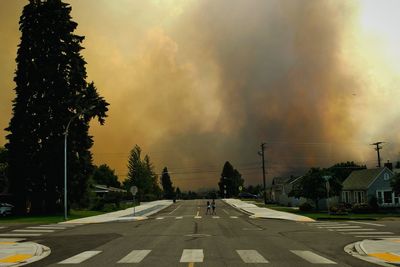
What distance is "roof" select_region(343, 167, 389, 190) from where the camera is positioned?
7190 cm

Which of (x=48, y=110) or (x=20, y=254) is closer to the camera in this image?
(x=20, y=254)

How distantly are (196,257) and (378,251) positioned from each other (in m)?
6.92

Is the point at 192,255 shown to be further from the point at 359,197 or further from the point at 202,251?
the point at 359,197

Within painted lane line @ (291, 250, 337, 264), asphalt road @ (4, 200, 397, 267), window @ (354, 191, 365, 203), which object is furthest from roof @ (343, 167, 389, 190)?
painted lane line @ (291, 250, 337, 264)

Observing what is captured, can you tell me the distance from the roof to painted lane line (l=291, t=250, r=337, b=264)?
56168mm

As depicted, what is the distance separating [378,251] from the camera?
18609 millimetres

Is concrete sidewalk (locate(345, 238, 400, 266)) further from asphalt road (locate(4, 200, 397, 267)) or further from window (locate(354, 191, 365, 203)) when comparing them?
window (locate(354, 191, 365, 203))

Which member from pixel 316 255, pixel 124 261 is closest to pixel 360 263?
pixel 316 255

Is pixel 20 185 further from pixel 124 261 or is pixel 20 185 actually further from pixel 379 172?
pixel 379 172

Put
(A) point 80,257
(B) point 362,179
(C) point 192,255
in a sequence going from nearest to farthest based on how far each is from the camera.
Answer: (C) point 192,255 < (A) point 80,257 < (B) point 362,179

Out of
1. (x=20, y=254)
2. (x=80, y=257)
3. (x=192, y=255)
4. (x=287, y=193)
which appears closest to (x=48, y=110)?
(x=20, y=254)

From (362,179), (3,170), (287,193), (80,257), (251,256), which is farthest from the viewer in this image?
(287,193)

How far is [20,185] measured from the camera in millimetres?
53562

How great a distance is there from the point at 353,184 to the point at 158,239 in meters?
58.9
